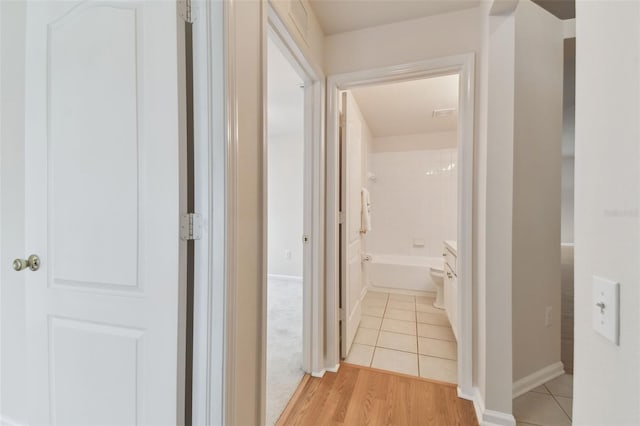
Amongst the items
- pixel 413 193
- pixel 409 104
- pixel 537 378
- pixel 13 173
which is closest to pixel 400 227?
pixel 413 193

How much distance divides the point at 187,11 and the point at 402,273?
145 inches

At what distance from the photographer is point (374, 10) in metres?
1.70

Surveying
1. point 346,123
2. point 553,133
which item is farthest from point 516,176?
point 346,123

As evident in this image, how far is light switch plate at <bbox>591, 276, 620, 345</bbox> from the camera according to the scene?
455 millimetres

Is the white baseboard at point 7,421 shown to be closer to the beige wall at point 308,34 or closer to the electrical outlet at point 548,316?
the beige wall at point 308,34

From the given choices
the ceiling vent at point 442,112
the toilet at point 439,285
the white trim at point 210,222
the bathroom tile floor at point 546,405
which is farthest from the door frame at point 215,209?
the ceiling vent at point 442,112

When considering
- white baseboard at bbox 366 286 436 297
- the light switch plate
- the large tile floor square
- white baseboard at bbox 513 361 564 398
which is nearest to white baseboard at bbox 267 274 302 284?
white baseboard at bbox 366 286 436 297

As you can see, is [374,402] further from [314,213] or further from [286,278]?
[286,278]

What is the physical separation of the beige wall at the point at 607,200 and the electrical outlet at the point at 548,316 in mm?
1634

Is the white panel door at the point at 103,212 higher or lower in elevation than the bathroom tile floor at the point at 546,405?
higher

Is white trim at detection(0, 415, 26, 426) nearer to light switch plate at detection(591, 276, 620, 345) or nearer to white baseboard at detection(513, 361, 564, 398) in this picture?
light switch plate at detection(591, 276, 620, 345)

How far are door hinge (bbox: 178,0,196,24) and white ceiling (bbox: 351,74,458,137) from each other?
62.5 inches

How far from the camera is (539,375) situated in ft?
5.90

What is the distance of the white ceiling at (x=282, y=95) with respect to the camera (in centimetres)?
223
